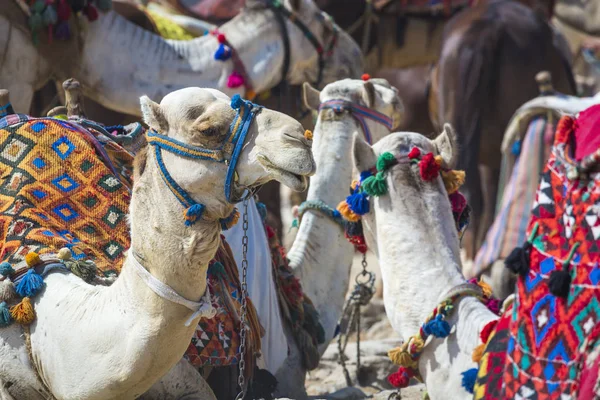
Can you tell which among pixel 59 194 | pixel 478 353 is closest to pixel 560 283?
pixel 478 353

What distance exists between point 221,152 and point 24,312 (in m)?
0.92

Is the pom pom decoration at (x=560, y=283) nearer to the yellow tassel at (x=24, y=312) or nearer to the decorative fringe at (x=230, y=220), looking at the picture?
the decorative fringe at (x=230, y=220)

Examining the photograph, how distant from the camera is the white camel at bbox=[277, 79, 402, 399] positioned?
6031mm

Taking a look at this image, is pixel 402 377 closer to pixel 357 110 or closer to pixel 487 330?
pixel 487 330

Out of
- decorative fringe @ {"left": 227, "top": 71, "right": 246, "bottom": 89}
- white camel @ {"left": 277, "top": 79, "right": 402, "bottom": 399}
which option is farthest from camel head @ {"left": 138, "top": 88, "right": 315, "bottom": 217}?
decorative fringe @ {"left": 227, "top": 71, "right": 246, "bottom": 89}

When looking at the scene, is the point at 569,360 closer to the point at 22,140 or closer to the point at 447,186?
the point at 447,186

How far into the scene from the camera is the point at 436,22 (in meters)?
12.4

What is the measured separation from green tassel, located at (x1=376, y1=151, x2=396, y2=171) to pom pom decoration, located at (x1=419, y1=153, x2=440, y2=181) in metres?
0.11

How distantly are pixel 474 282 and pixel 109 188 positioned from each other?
1405mm

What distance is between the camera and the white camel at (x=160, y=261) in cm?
384

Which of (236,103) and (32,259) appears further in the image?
(32,259)

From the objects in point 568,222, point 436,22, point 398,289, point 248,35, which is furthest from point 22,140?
point 436,22

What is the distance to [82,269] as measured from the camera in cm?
439

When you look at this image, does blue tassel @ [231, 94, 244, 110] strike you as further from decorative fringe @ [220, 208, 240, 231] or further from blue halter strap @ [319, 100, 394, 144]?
blue halter strap @ [319, 100, 394, 144]
